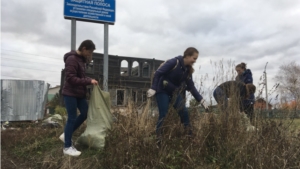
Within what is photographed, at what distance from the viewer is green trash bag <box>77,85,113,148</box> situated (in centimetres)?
392

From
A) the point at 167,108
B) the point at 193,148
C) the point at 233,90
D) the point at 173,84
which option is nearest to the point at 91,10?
the point at 173,84

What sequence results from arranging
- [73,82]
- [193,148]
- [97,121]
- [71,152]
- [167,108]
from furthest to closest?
[97,121]
[167,108]
[71,152]
[73,82]
[193,148]

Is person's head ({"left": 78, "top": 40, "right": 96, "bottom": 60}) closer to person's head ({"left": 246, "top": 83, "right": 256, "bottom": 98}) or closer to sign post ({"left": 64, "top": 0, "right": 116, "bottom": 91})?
person's head ({"left": 246, "top": 83, "right": 256, "bottom": 98})

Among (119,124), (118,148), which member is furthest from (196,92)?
(118,148)

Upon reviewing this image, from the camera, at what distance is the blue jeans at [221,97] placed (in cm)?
391

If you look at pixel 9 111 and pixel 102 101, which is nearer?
pixel 102 101

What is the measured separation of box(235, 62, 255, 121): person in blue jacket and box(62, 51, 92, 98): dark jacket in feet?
7.13

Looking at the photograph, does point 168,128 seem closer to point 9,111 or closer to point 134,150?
point 134,150

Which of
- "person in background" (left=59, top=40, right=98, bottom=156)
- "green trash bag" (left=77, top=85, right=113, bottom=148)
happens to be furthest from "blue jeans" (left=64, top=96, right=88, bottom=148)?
"green trash bag" (left=77, top=85, right=113, bottom=148)

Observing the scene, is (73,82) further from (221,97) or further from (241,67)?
(241,67)

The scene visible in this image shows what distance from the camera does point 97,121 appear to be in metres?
4.01

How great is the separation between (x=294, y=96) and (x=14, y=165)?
3.79 metres

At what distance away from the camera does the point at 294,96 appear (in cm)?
377

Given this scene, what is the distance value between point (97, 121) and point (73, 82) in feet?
2.31
